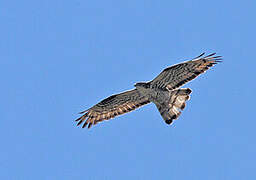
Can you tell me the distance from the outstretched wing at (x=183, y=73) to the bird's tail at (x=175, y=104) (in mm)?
464

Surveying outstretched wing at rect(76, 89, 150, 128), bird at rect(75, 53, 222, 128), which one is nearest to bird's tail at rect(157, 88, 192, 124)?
bird at rect(75, 53, 222, 128)

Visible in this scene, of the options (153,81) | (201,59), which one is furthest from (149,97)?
(201,59)

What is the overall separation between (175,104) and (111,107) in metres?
2.88

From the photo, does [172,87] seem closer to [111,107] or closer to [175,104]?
[175,104]

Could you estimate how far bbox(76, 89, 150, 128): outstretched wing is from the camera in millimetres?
25703

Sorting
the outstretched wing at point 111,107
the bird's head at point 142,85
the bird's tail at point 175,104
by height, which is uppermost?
the outstretched wing at point 111,107

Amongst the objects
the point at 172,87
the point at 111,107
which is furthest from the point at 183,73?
the point at 111,107

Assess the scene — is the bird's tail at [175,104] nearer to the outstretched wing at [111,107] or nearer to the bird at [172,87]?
the bird at [172,87]

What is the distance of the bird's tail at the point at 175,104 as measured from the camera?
2427 centimetres

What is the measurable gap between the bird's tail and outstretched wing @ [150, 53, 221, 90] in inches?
18.3

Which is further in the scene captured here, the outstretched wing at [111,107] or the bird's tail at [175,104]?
the outstretched wing at [111,107]

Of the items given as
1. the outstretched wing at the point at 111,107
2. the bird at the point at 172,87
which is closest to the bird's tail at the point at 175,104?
the bird at the point at 172,87

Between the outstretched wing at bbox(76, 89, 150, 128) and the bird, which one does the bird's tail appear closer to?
the bird

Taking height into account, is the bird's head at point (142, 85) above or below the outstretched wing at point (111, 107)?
below
